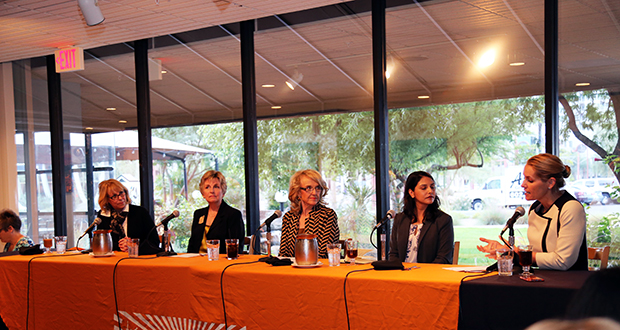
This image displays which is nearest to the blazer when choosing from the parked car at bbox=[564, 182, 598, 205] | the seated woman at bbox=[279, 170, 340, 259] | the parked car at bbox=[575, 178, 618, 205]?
the seated woman at bbox=[279, 170, 340, 259]

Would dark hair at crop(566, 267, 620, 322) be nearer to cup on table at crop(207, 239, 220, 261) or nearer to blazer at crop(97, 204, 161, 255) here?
cup on table at crop(207, 239, 220, 261)

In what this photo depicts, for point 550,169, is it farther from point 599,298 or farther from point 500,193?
point 599,298

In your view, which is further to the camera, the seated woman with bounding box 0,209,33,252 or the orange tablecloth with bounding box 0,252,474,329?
the seated woman with bounding box 0,209,33,252

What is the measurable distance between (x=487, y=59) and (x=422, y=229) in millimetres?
1679

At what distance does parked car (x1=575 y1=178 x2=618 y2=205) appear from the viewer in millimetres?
4071

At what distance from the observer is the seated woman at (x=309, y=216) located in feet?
12.9

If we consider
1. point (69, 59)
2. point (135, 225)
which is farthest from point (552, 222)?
point (69, 59)

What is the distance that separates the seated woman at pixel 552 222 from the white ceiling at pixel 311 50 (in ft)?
4.78

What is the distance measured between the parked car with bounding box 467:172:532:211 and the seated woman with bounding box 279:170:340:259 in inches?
52.0

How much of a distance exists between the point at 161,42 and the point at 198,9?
1452 millimetres

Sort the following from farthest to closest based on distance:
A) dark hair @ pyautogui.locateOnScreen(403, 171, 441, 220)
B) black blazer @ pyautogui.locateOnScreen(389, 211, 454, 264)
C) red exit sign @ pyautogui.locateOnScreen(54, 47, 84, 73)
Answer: red exit sign @ pyautogui.locateOnScreen(54, 47, 84, 73) → dark hair @ pyautogui.locateOnScreen(403, 171, 441, 220) → black blazer @ pyautogui.locateOnScreen(389, 211, 454, 264)

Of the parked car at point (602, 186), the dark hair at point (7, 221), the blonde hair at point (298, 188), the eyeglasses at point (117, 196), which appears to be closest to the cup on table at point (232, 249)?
the blonde hair at point (298, 188)

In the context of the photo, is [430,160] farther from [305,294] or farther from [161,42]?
[161,42]

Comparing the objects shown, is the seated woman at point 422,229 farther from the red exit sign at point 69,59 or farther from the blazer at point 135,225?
the red exit sign at point 69,59
